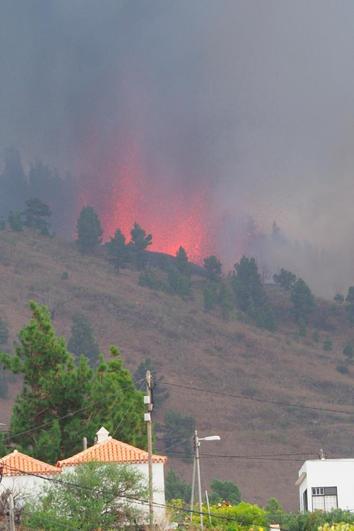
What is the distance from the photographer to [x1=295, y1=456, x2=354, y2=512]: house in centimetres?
8725

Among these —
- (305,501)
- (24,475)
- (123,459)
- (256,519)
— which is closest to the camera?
(24,475)

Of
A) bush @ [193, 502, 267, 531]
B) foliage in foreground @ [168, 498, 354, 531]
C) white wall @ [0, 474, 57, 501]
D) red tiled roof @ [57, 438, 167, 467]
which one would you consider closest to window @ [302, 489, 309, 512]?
bush @ [193, 502, 267, 531]

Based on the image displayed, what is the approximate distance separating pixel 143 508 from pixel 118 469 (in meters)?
2.41

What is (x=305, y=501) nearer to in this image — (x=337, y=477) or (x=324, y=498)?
(x=324, y=498)

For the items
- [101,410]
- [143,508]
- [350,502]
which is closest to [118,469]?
[143,508]

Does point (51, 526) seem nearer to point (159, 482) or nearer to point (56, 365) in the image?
point (159, 482)

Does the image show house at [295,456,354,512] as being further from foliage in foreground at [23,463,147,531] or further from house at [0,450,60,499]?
house at [0,450,60,499]

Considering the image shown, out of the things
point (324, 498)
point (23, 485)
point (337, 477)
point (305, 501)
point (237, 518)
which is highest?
point (337, 477)

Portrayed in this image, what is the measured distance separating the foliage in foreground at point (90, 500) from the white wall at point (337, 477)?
20434 millimetres

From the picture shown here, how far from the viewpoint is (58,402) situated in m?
86.1

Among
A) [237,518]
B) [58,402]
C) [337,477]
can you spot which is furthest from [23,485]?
[337,477]

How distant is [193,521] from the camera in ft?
254

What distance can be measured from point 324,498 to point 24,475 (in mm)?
23955

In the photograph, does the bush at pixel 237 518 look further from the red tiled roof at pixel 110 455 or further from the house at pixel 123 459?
the red tiled roof at pixel 110 455
